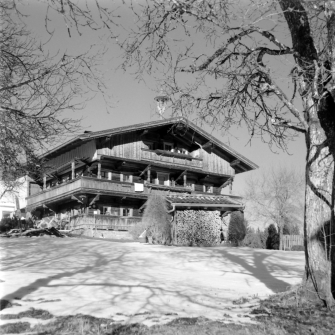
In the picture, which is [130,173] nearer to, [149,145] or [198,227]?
[149,145]

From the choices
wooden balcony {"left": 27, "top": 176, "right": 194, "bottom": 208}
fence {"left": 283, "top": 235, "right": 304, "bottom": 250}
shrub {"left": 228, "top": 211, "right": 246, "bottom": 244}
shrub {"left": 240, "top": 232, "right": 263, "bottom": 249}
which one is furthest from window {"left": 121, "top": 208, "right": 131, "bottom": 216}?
fence {"left": 283, "top": 235, "right": 304, "bottom": 250}

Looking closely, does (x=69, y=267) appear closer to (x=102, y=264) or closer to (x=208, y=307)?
(x=102, y=264)

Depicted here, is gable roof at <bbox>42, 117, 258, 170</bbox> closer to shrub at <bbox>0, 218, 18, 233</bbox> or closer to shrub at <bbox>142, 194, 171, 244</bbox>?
shrub at <bbox>142, 194, 171, 244</bbox>

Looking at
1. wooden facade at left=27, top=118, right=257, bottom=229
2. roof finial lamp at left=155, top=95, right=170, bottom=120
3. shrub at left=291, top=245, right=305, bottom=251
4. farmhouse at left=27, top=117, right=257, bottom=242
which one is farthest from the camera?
wooden facade at left=27, top=118, right=257, bottom=229

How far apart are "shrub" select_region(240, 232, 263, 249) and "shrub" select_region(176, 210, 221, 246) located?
3668 millimetres

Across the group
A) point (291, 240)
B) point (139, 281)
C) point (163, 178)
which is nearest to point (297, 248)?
point (291, 240)

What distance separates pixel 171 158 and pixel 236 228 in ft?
30.1

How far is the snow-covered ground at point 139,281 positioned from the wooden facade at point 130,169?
14720 millimetres

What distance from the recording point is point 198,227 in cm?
2486

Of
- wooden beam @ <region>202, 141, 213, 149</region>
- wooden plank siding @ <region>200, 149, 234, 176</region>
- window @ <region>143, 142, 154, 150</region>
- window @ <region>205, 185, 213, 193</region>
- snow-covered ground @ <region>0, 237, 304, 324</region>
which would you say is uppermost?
wooden beam @ <region>202, 141, 213, 149</region>

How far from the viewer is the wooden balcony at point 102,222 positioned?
30859 millimetres

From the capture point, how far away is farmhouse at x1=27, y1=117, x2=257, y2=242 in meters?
31.4

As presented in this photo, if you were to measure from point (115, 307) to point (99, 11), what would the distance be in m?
4.48

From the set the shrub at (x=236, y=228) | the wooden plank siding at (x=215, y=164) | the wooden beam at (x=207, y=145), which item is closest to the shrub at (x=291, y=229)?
the wooden plank siding at (x=215, y=164)
